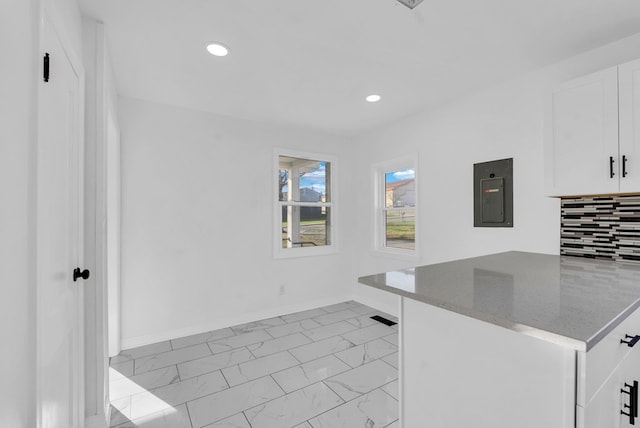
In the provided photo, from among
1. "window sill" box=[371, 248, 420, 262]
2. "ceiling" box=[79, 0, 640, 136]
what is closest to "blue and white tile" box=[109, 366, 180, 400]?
"ceiling" box=[79, 0, 640, 136]

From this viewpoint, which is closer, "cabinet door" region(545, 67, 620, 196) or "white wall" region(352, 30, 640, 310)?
"cabinet door" region(545, 67, 620, 196)

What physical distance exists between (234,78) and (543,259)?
278cm

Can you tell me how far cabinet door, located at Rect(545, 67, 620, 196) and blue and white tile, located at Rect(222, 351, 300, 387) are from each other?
2467mm

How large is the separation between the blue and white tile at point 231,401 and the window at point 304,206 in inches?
71.2

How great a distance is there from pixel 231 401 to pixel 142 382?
81 centimetres

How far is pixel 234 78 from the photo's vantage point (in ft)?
8.58

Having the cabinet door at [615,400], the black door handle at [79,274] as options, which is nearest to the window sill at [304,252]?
the black door handle at [79,274]

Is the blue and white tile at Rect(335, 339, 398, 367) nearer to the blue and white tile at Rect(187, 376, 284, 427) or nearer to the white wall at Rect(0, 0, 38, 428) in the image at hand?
the blue and white tile at Rect(187, 376, 284, 427)

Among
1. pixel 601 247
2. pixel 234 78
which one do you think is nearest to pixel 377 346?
pixel 601 247

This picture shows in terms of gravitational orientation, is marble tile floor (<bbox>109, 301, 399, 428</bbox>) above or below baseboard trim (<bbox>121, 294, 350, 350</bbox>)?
below

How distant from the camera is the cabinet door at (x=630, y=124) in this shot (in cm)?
171

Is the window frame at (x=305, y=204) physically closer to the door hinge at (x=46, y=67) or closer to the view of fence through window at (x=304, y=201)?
the view of fence through window at (x=304, y=201)

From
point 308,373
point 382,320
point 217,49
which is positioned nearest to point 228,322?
point 308,373

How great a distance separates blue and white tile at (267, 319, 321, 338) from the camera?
3303 mm
